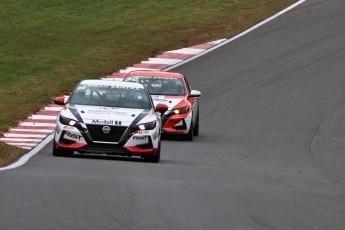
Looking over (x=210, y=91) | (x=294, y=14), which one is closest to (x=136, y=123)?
(x=210, y=91)

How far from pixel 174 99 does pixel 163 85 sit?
2.80 ft

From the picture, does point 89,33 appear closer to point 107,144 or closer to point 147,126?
point 147,126

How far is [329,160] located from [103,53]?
16.9 meters

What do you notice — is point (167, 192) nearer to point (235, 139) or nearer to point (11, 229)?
point (11, 229)

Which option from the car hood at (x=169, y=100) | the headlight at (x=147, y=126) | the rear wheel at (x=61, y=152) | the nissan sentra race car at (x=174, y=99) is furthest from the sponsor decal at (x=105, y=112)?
the car hood at (x=169, y=100)

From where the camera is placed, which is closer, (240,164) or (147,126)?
(147,126)

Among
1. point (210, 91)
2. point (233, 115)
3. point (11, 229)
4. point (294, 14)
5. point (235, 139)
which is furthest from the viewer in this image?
point (294, 14)

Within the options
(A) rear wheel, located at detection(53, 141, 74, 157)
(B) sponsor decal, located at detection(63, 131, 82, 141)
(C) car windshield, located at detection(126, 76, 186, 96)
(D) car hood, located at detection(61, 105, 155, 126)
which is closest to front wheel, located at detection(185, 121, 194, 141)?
(C) car windshield, located at detection(126, 76, 186, 96)

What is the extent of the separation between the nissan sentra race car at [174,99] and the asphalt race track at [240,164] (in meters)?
0.33

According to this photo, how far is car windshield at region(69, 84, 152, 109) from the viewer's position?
19.8 metres

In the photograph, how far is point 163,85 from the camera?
25.4m

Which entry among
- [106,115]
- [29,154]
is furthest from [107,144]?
[29,154]

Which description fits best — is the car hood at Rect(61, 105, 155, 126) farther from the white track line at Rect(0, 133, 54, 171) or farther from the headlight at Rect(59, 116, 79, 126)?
the white track line at Rect(0, 133, 54, 171)

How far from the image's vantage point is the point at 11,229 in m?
10.1
